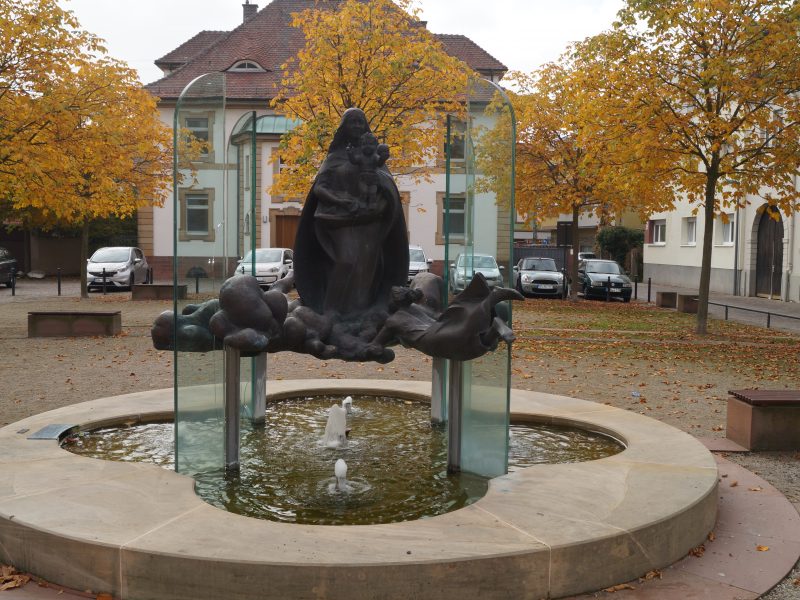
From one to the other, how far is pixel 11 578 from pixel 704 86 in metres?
14.9

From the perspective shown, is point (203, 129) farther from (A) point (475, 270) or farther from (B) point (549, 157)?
(B) point (549, 157)

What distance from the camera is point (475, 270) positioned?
19.5 feet

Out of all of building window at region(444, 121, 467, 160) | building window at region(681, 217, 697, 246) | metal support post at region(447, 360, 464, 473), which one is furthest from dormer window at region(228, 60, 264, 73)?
metal support post at region(447, 360, 464, 473)

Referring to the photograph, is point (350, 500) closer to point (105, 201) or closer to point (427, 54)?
point (427, 54)

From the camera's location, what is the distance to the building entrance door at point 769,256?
2903cm

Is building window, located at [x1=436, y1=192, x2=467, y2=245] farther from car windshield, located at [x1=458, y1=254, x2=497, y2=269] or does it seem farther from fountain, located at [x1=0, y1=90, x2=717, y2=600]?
fountain, located at [x1=0, y1=90, x2=717, y2=600]

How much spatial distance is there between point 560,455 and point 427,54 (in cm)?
1541

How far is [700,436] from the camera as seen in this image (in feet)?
26.9

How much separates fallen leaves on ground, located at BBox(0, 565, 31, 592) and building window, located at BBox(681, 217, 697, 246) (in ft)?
118

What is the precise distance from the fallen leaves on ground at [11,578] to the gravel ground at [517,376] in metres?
4.46

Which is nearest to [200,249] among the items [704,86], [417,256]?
[704,86]

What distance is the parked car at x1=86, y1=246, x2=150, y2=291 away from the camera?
2892 centimetres

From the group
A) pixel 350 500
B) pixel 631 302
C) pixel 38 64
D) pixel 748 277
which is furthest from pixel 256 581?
pixel 748 277

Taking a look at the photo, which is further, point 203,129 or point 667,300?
point 667,300
